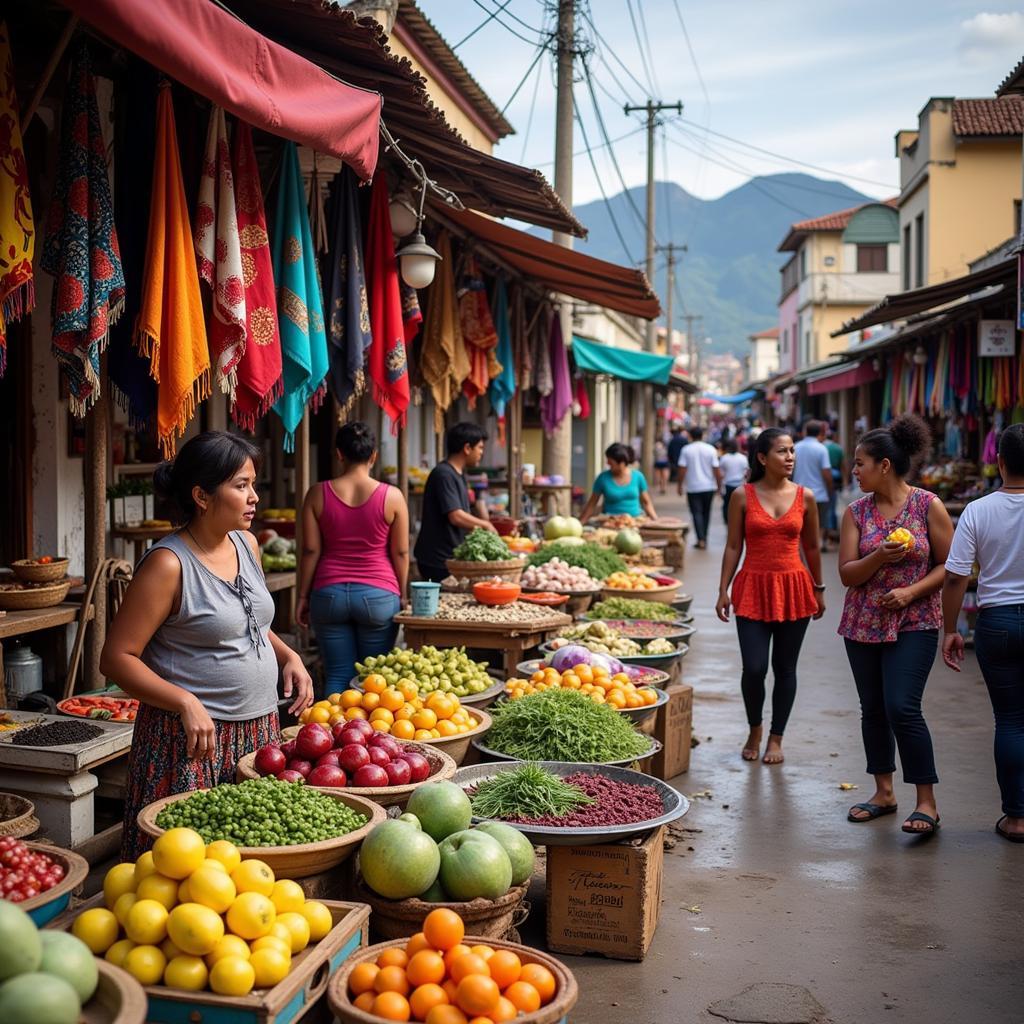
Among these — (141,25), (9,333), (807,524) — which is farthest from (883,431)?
(9,333)

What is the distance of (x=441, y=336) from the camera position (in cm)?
920

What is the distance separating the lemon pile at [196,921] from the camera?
9.11 ft

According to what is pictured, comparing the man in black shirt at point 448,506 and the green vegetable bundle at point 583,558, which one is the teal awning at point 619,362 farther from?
the man in black shirt at point 448,506

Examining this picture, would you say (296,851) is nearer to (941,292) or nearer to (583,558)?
(583,558)

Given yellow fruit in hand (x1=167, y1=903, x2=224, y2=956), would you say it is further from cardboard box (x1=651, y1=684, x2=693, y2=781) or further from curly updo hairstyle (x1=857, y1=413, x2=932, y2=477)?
curly updo hairstyle (x1=857, y1=413, x2=932, y2=477)

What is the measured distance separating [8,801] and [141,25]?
2.99m

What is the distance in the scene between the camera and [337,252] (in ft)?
21.4

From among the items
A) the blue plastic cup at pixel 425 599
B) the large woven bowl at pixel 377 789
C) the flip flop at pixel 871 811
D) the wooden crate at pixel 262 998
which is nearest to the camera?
the wooden crate at pixel 262 998

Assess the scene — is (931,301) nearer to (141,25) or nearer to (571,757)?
(571,757)

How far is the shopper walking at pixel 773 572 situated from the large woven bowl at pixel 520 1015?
3.98m

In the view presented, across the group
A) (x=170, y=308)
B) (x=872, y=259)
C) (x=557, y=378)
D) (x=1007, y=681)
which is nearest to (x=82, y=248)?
(x=170, y=308)

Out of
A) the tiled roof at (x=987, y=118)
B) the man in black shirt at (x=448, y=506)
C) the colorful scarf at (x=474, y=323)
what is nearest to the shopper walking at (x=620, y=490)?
the colorful scarf at (x=474, y=323)

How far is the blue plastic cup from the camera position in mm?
6996

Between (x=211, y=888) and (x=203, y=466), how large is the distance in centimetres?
142
